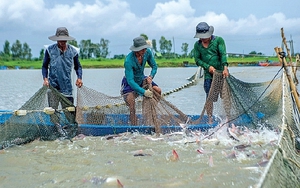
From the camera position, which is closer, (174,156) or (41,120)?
(174,156)

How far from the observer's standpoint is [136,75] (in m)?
7.91

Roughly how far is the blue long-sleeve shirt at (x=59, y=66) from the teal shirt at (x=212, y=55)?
2375mm

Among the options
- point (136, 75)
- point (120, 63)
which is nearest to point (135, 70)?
point (136, 75)

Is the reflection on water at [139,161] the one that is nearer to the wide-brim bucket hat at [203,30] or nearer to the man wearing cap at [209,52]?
the man wearing cap at [209,52]

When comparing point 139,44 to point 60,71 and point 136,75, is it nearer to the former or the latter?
point 136,75

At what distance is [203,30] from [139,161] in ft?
9.82

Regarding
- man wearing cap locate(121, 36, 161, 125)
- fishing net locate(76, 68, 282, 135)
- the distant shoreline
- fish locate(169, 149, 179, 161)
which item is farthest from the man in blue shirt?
the distant shoreline

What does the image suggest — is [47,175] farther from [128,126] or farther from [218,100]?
[218,100]

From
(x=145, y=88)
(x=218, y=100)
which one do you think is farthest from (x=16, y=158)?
Result: (x=218, y=100)

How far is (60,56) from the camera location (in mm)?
7723

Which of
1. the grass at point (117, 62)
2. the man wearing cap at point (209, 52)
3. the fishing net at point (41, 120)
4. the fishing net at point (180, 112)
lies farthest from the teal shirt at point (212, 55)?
the grass at point (117, 62)

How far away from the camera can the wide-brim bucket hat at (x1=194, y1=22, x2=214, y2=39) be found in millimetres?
7748

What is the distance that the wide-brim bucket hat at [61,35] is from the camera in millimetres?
7559

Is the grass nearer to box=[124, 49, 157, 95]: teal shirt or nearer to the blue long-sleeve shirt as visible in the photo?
box=[124, 49, 157, 95]: teal shirt
